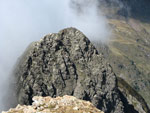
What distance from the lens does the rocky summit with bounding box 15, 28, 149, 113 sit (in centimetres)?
13175

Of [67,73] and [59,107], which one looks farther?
[67,73]

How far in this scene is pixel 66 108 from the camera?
58.9m

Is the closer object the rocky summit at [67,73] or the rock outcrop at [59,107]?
the rock outcrop at [59,107]

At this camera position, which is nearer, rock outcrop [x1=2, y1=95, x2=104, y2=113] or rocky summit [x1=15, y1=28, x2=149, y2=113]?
rock outcrop [x1=2, y1=95, x2=104, y2=113]

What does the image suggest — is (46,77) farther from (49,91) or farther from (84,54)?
(84,54)

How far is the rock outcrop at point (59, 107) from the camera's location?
2270 inches

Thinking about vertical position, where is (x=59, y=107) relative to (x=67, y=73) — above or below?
above

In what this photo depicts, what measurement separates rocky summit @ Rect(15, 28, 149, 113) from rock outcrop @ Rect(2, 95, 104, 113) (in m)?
66.4

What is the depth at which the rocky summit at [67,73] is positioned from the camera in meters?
132

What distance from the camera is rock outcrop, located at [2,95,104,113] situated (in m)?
57.7

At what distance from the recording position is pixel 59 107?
59875 millimetres

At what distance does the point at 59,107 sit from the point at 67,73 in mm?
77539

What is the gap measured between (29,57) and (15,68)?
13.7 meters

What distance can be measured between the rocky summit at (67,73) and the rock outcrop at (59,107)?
218ft
